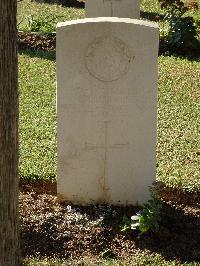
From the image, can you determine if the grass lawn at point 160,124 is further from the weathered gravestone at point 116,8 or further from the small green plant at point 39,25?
the small green plant at point 39,25

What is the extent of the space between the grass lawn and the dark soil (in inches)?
4.8

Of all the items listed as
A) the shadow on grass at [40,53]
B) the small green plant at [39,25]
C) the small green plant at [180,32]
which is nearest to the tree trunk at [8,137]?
the shadow on grass at [40,53]

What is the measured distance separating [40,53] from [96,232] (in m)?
6.35

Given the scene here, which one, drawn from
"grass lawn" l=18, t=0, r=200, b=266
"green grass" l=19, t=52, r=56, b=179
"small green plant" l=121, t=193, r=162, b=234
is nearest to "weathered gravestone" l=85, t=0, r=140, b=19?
"grass lawn" l=18, t=0, r=200, b=266

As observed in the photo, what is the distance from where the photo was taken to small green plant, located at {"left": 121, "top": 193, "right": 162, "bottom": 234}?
476cm

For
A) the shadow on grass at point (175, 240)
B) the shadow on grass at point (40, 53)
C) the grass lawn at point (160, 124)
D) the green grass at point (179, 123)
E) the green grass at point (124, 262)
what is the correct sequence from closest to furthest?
the green grass at point (124, 262) < the shadow on grass at point (175, 240) < the grass lawn at point (160, 124) < the green grass at point (179, 123) < the shadow on grass at point (40, 53)

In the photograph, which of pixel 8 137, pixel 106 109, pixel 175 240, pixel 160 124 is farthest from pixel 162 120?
pixel 8 137

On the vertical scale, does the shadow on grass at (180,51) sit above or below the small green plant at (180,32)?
below

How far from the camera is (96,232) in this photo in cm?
492

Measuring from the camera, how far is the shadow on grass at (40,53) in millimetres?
10594

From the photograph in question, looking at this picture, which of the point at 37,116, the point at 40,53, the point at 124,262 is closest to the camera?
the point at 124,262

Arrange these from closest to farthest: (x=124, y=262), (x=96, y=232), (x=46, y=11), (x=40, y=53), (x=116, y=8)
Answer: (x=124, y=262)
(x=96, y=232)
(x=116, y=8)
(x=40, y=53)
(x=46, y=11)

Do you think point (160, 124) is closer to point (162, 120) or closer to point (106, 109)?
point (162, 120)

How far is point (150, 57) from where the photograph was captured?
195 inches
